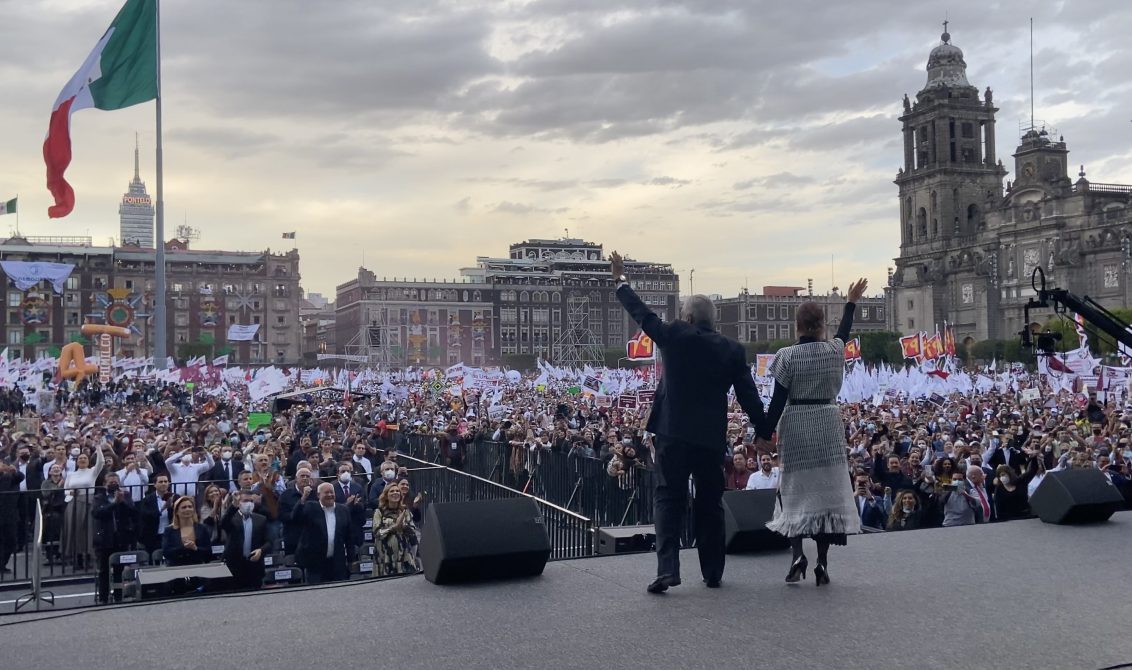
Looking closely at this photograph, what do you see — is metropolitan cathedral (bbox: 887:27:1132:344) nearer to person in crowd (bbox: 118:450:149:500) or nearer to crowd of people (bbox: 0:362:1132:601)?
crowd of people (bbox: 0:362:1132:601)

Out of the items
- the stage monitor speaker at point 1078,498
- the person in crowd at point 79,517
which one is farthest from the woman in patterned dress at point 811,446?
the person in crowd at point 79,517

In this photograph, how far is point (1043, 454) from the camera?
47.2 feet

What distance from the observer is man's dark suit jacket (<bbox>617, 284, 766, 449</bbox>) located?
550 centimetres

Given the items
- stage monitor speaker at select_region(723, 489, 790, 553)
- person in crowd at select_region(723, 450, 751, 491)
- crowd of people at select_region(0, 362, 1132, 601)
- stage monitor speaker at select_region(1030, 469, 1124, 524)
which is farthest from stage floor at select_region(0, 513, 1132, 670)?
person in crowd at select_region(723, 450, 751, 491)

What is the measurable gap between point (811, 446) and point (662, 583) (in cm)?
113

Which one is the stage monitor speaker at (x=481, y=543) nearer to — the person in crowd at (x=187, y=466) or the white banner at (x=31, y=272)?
the person in crowd at (x=187, y=466)

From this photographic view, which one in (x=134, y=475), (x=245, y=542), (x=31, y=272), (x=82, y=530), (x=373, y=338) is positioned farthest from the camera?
(x=373, y=338)

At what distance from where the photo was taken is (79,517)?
11711mm

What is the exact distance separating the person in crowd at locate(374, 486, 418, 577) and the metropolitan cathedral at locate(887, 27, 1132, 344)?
85.0 m

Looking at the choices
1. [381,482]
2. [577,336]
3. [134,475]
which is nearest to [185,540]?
[381,482]

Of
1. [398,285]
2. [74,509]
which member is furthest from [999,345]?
[74,509]

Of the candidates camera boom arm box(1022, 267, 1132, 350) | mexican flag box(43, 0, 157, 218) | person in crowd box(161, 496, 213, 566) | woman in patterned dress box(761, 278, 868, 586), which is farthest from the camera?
mexican flag box(43, 0, 157, 218)

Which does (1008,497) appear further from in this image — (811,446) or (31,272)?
(31,272)

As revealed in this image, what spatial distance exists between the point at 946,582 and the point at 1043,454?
9.93 meters
